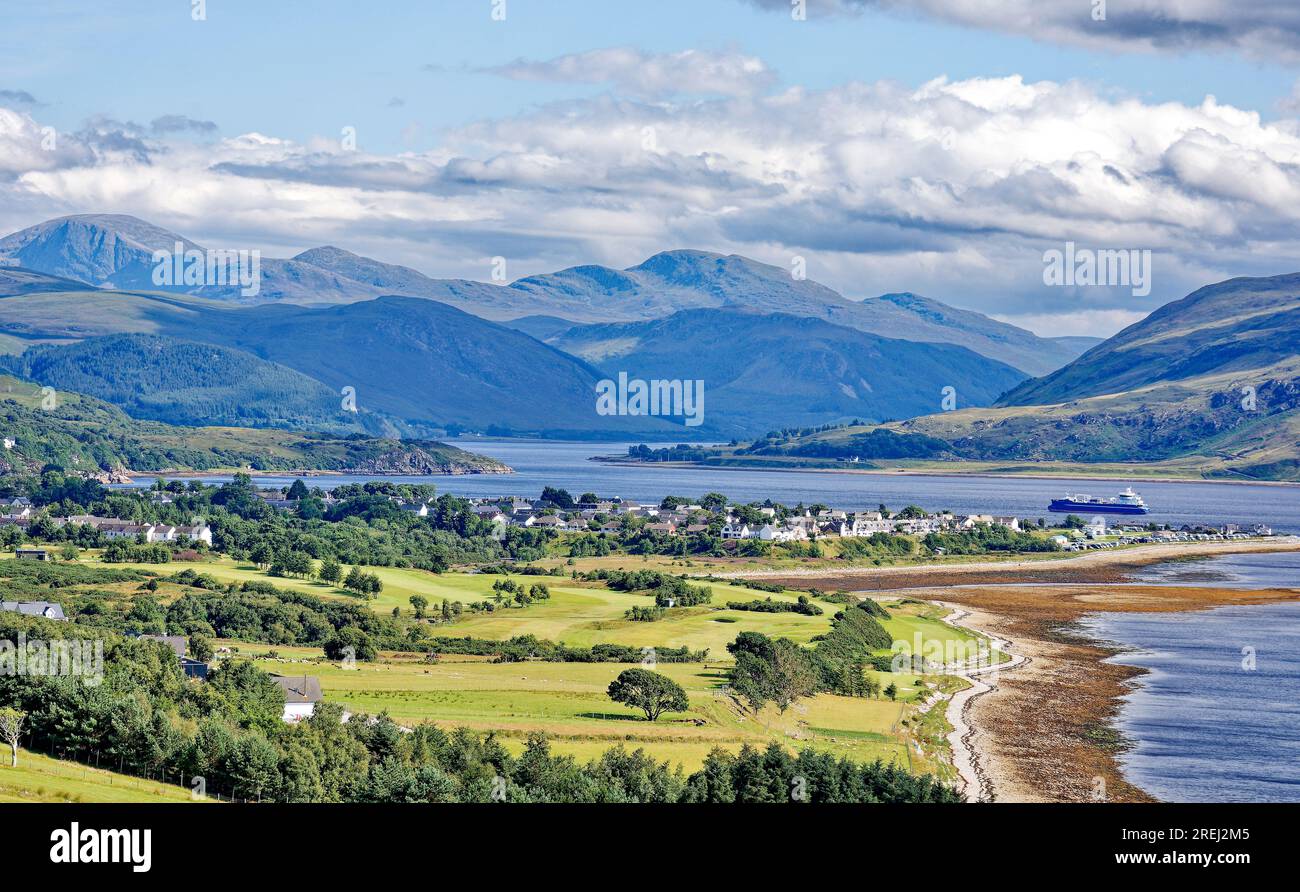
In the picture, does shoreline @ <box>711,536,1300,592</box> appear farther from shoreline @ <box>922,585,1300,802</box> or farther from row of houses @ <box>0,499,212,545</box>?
row of houses @ <box>0,499,212,545</box>

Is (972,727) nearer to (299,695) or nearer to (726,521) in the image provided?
(299,695)

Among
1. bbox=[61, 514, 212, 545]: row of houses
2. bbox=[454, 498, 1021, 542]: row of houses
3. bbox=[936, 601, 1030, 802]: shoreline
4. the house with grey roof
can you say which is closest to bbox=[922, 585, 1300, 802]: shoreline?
bbox=[936, 601, 1030, 802]: shoreline

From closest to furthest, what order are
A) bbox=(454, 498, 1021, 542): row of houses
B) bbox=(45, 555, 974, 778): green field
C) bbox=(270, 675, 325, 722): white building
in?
bbox=(270, 675, 325, 722): white building → bbox=(45, 555, 974, 778): green field → bbox=(454, 498, 1021, 542): row of houses

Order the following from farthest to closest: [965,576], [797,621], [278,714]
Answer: [965,576] < [797,621] < [278,714]

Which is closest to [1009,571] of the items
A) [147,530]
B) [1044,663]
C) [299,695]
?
[1044,663]
